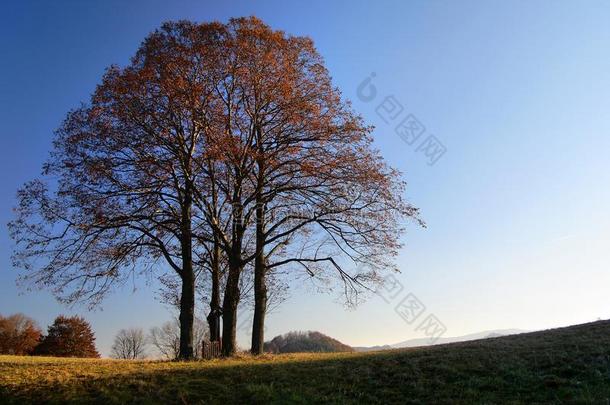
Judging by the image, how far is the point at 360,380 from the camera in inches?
474

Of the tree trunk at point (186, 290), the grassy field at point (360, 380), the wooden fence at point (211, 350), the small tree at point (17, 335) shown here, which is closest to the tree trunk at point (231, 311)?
the wooden fence at point (211, 350)

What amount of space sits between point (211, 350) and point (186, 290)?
8.47ft

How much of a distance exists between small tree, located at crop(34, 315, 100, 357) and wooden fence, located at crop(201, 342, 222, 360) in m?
39.8

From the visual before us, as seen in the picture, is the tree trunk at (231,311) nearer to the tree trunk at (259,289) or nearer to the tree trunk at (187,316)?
the tree trunk at (259,289)

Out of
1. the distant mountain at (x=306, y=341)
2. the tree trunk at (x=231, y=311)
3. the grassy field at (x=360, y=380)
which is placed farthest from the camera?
the distant mountain at (x=306, y=341)

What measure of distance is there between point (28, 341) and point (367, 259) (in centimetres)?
6156

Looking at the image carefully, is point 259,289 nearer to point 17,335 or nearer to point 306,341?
point 306,341

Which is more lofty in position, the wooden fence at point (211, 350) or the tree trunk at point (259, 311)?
the tree trunk at point (259, 311)

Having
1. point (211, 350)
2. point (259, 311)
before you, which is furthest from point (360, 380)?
point (211, 350)

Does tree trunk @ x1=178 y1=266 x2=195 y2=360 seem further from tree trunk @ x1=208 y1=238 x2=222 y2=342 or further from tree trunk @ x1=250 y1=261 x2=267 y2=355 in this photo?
tree trunk @ x1=208 y1=238 x2=222 y2=342

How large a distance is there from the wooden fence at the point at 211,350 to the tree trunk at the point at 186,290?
2.18 feet

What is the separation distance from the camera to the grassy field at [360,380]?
10445 mm

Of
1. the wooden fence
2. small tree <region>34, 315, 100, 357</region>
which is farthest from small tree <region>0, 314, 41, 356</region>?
the wooden fence

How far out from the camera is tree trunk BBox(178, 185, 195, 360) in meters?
19.2
